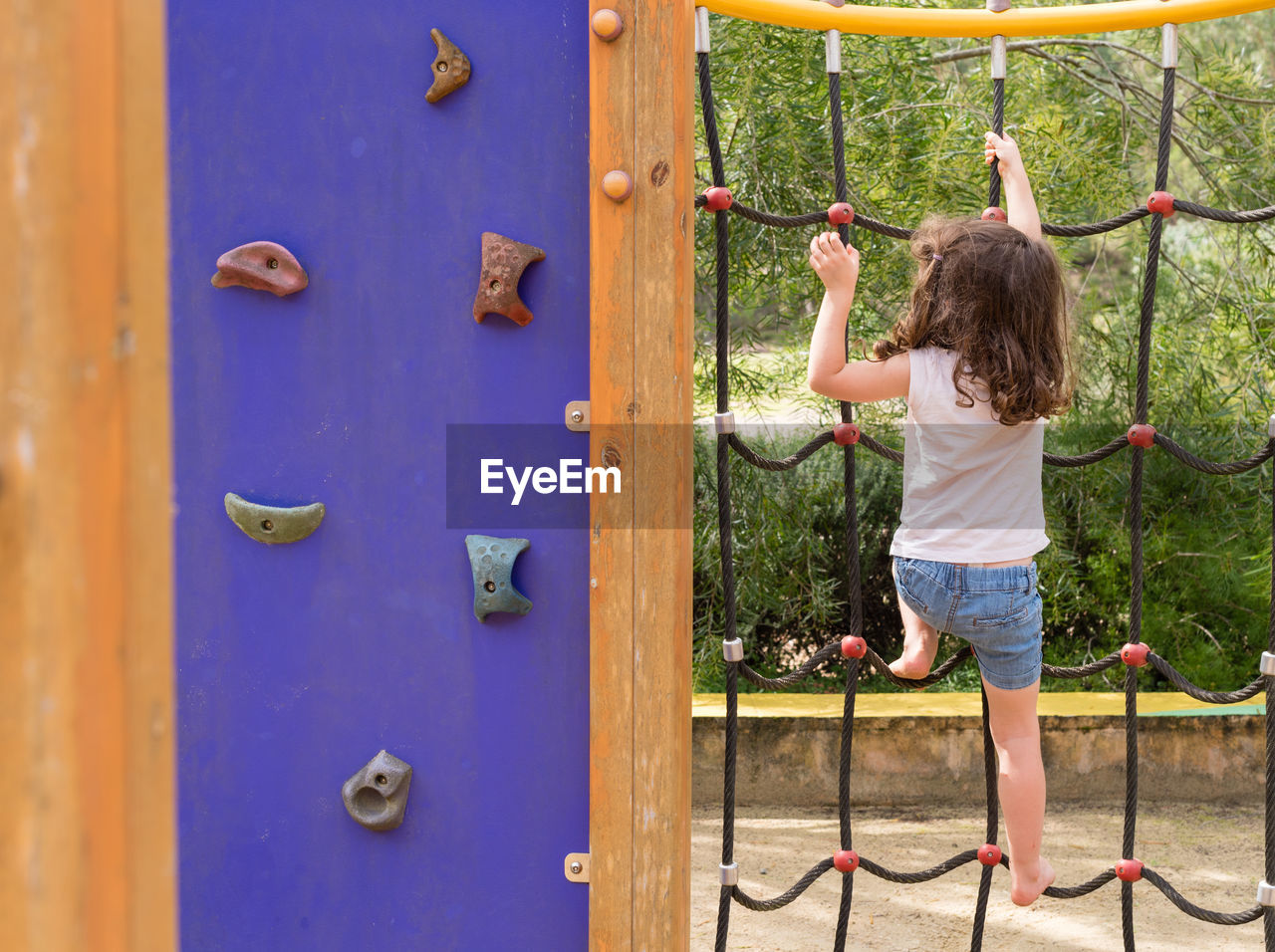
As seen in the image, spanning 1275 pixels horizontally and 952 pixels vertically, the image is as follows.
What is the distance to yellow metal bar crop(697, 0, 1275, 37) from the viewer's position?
1.86 m

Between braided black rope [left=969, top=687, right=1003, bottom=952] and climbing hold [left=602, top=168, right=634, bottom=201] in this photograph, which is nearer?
climbing hold [left=602, top=168, right=634, bottom=201]

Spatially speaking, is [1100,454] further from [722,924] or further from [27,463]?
[27,463]

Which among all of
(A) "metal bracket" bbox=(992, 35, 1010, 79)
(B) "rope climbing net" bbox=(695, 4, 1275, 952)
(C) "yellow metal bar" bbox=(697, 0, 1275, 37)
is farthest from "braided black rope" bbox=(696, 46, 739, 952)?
(A) "metal bracket" bbox=(992, 35, 1010, 79)

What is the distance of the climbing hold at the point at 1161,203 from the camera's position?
1898 mm

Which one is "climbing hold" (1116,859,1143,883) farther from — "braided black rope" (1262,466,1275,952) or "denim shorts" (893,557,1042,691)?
"denim shorts" (893,557,1042,691)

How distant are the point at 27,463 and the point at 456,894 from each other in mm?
1273

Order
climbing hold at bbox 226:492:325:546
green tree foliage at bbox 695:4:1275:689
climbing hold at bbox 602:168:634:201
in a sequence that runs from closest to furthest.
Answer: climbing hold at bbox 602:168:634:201
climbing hold at bbox 226:492:325:546
green tree foliage at bbox 695:4:1275:689

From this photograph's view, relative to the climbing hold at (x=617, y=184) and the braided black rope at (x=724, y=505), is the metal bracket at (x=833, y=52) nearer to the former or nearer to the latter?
the braided black rope at (x=724, y=505)

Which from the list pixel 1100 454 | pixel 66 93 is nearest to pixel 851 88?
pixel 1100 454

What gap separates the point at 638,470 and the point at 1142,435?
94 centimetres

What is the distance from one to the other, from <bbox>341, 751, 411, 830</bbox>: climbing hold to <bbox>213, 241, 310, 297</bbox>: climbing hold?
0.65 metres

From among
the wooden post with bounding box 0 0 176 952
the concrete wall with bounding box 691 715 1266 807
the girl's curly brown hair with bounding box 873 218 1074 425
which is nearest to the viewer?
the wooden post with bounding box 0 0 176 952

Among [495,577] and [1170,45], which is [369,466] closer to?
[495,577]

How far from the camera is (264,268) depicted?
1.54 metres
